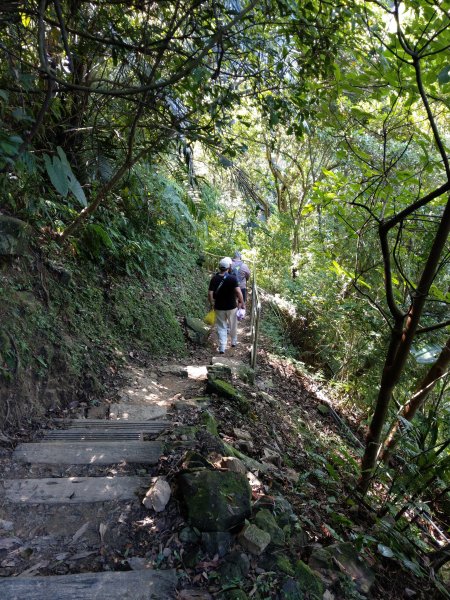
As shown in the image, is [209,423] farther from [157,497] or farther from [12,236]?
[12,236]

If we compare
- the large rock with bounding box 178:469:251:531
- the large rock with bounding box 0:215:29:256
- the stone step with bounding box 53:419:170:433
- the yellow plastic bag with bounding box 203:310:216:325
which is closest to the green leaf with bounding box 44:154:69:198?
the large rock with bounding box 178:469:251:531

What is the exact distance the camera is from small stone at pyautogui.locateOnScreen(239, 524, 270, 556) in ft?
7.66

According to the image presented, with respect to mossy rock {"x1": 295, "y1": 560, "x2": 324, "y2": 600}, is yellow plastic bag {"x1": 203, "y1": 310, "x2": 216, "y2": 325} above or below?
above

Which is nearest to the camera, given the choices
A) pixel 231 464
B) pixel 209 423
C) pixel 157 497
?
pixel 157 497

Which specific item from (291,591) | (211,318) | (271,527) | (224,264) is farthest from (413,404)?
(211,318)

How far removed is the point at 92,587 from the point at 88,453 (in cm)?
130

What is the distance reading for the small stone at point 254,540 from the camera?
233 cm

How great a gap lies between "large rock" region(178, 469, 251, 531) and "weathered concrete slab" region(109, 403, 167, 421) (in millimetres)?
1771

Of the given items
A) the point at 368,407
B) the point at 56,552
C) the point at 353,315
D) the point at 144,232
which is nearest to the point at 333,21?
the point at 56,552

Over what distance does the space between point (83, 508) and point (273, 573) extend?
4.05 feet

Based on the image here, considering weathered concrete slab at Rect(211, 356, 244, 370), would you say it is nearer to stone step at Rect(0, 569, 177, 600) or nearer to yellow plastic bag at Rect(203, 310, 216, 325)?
yellow plastic bag at Rect(203, 310, 216, 325)

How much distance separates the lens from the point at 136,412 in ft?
14.7

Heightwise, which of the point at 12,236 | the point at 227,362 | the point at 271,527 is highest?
the point at 12,236

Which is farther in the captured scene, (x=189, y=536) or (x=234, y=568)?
(x=189, y=536)
